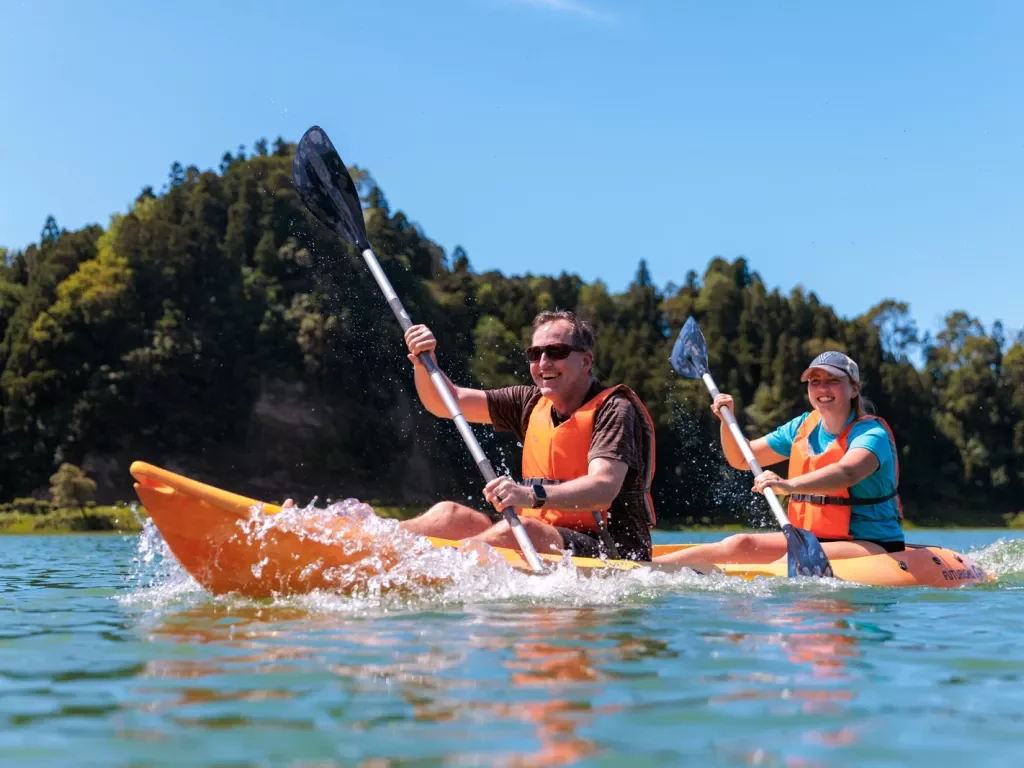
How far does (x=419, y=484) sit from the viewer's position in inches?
Result: 1827

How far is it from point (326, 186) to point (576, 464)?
8.85 feet

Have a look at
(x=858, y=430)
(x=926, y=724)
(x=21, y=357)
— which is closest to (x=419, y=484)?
(x=21, y=357)

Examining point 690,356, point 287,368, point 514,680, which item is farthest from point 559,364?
point 287,368

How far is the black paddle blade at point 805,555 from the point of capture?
594 centimetres

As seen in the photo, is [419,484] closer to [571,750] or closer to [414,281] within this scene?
[414,281]

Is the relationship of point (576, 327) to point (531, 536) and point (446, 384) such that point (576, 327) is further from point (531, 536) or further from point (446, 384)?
point (531, 536)

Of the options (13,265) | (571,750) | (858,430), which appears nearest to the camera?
(571,750)

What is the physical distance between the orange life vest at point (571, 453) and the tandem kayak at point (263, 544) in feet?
0.88

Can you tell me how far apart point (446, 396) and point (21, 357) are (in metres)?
39.9

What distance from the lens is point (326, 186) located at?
6.97 m

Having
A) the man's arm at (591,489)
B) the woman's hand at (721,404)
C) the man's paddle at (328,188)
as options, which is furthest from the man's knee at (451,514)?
the woman's hand at (721,404)

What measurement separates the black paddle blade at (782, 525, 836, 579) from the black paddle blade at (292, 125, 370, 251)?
284 centimetres

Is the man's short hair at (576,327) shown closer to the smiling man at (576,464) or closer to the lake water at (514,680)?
the smiling man at (576,464)

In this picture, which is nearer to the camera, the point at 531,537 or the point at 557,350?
the point at 531,537
